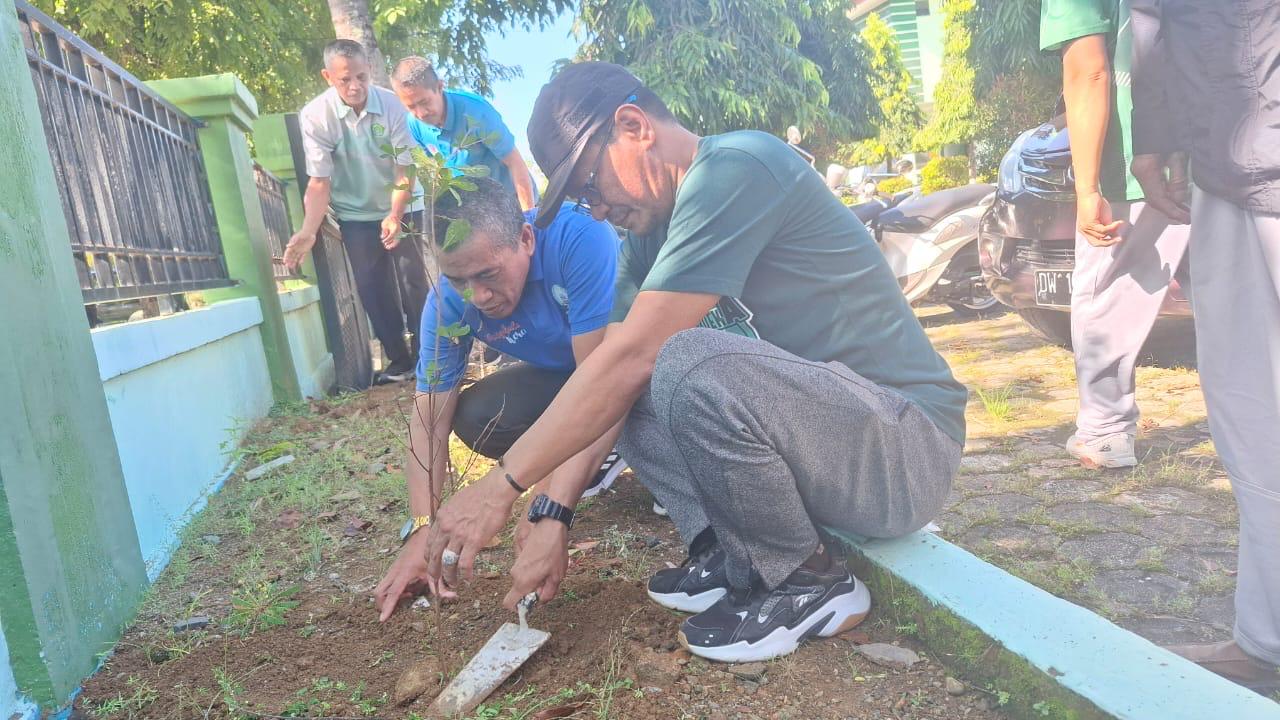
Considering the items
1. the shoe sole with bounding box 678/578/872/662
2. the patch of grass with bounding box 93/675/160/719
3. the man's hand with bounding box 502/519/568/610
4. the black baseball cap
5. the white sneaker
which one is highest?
the black baseball cap

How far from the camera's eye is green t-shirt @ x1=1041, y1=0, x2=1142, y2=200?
2.30 metres

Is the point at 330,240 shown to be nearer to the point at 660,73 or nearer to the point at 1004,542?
A: the point at 1004,542

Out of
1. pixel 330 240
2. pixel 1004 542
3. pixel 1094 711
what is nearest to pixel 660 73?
pixel 330 240

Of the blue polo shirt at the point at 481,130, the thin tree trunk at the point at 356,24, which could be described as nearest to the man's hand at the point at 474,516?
the blue polo shirt at the point at 481,130

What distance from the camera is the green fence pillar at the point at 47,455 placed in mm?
1636

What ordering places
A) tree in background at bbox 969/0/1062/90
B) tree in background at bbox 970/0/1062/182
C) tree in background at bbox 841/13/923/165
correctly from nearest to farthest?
tree in background at bbox 969/0/1062/90 → tree in background at bbox 970/0/1062/182 → tree in background at bbox 841/13/923/165

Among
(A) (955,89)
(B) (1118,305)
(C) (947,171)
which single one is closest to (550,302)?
(B) (1118,305)

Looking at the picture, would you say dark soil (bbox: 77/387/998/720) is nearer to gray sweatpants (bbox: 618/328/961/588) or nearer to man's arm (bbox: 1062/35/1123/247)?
gray sweatpants (bbox: 618/328/961/588)

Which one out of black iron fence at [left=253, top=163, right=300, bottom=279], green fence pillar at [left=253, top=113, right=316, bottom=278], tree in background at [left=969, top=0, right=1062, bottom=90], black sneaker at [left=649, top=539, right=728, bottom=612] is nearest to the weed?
black sneaker at [left=649, top=539, right=728, bottom=612]

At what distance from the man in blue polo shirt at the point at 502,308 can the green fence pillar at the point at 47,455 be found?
2.13 feet

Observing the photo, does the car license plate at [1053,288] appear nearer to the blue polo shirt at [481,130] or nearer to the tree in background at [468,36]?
the blue polo shirt at [481,130]

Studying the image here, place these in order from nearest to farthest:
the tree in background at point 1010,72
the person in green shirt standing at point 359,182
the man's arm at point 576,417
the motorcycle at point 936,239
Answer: the man's arm at point 576,417, the person in green shirt standing at point 359,182, the motorcycle at point 936,239, the tree in background at point 1010,72

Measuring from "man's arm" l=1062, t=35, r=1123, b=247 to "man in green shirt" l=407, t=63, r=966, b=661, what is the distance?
3.26 feet

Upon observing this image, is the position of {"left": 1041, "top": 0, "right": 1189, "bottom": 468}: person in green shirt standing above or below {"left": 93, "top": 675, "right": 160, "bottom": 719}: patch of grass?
above
